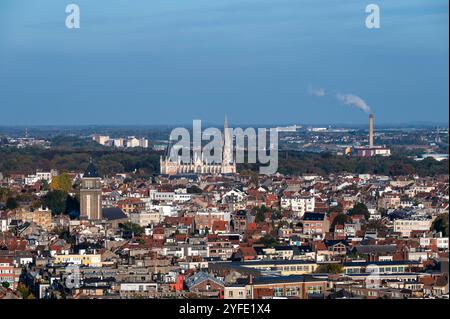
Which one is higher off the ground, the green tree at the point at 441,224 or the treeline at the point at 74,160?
the treeline at the point at 74,160

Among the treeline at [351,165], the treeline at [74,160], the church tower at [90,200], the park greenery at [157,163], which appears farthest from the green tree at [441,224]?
the treeline at [74,160]

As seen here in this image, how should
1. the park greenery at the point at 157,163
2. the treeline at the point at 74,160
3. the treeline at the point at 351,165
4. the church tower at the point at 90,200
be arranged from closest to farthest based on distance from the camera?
the church tower at the point at 90,200
the treeline at the point at 351,165
the park greenery at the point at 157,163
the treeline at the point at 74,160

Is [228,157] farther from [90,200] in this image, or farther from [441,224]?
[441,224]

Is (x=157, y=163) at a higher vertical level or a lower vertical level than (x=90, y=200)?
higher

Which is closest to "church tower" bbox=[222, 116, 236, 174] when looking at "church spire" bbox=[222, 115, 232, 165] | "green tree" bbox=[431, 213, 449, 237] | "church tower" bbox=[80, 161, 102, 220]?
"church spire" bbox=[222, 115, 232, 165]

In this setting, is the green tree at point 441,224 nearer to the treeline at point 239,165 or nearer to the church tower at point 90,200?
the church tower at point 90,200

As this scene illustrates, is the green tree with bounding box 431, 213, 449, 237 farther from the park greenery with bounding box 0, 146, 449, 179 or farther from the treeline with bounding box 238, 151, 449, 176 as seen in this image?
the treeline with bounding box 238, 151, 449, 176

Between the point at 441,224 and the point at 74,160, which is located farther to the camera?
the point at 74,160

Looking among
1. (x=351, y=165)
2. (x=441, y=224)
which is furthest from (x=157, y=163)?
(x=441, y=224)
